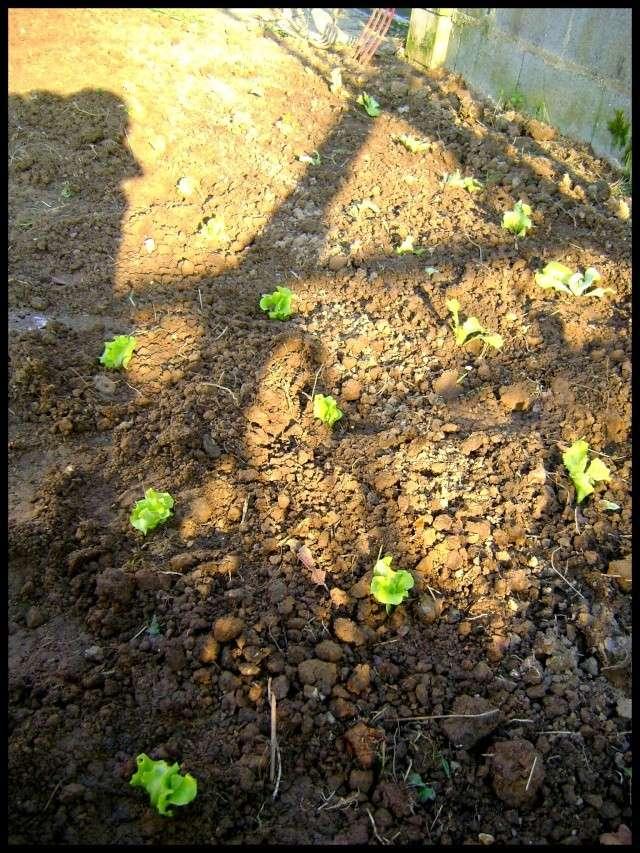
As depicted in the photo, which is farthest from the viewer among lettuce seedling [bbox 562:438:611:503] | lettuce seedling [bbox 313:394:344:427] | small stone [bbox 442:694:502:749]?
lettuce seedling [bbox 313:394:344:427]

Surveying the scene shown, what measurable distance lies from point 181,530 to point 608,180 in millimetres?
4425

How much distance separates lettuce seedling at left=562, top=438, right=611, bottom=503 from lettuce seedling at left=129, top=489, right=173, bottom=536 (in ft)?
5.53

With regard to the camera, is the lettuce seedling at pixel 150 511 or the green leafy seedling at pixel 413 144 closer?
the lettuce seedling at pixel 150 511

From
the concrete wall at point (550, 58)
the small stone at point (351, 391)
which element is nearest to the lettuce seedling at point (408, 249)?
the small stone at point (351, 391)

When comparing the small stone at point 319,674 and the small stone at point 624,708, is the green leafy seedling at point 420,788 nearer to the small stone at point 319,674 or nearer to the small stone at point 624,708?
the small stone at point 319,674

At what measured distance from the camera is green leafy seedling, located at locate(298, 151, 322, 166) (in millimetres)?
5219

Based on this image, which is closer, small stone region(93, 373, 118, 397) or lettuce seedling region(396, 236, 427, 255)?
small stone region(93, 373, 118, 397)

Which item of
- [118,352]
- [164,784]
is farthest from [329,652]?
[118,352]

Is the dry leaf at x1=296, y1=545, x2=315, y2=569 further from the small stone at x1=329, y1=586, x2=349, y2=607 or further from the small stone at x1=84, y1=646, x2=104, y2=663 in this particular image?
the small stone at x1=84, y1=646, x2=104, y2=663

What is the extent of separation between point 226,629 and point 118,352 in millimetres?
1840

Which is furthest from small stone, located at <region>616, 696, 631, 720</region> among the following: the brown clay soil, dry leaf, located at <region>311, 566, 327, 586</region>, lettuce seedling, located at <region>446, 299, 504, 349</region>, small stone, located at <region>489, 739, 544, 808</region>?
lettuce seedling, located at <region>446, 299, 504, 349</region>

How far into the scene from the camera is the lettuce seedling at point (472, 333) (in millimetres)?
3381

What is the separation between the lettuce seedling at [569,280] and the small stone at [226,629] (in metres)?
2.71
